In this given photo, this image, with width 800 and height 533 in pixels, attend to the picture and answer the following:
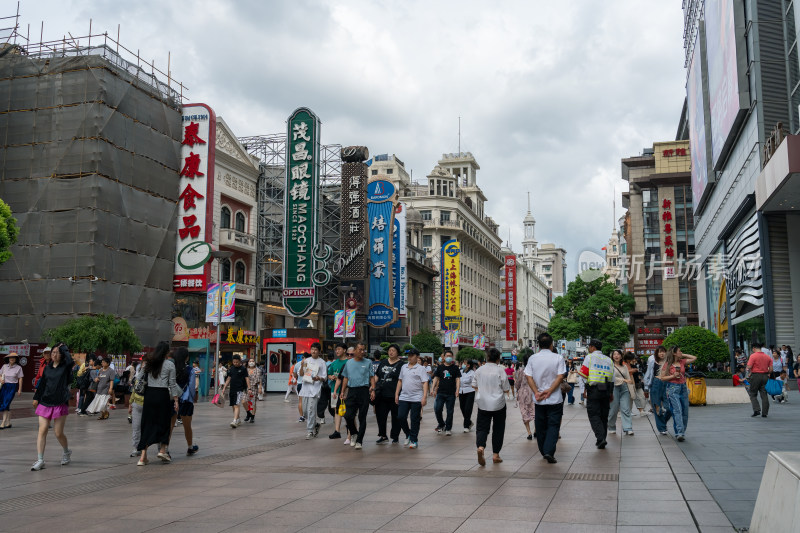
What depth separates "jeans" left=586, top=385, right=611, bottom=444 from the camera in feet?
39.7

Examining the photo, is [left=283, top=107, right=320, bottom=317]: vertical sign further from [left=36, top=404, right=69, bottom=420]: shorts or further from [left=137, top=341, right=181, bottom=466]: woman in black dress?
[left=36, top=404, right=69, bottom=420]: shorts

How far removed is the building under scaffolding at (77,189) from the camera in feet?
104

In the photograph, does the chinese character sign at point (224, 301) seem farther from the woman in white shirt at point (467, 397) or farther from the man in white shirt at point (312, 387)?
the woman in white shirt at point (467, 397)

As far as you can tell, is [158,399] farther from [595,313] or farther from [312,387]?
[595,313]

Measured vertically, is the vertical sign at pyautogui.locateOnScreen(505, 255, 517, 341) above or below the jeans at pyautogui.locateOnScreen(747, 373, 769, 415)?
above

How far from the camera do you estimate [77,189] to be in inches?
1264

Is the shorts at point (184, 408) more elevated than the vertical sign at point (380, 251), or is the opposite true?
the vertical sign at point (380, 251)

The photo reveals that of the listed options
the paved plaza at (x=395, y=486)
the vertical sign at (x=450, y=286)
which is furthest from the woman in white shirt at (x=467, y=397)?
the vertical sign at (x=450, y=286)

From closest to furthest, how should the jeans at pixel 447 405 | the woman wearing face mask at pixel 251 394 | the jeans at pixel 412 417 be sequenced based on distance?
1. the jeans at pixel 412 417
2. the jeans at pixel 447 405
3. the woman wearing face mask at pixel 251 394

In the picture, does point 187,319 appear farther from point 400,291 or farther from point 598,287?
point 598,287

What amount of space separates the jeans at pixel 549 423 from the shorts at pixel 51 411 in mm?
7117

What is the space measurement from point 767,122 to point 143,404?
84.4ft

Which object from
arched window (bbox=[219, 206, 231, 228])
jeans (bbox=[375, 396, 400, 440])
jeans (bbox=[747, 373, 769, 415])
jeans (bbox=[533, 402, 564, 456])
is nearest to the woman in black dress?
jeans (bbox=[375, 396, 400, 440])

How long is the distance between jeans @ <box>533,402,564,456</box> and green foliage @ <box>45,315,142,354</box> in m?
19.4
